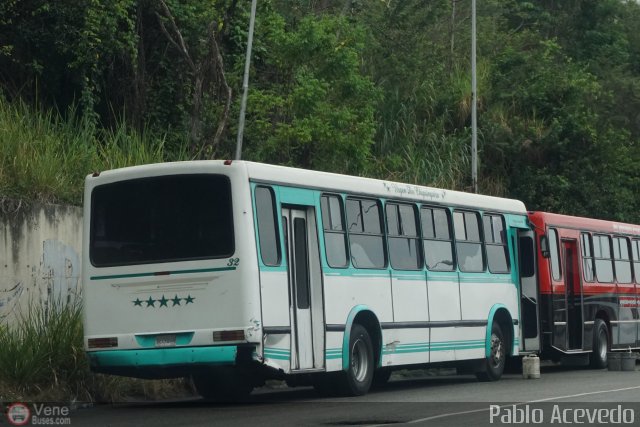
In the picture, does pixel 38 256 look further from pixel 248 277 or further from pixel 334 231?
pixel 248 277

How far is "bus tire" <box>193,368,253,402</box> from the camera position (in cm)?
1703

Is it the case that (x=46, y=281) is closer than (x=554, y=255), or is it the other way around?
(x=46, y=281)

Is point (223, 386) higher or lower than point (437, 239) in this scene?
lower

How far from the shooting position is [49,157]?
1977cm

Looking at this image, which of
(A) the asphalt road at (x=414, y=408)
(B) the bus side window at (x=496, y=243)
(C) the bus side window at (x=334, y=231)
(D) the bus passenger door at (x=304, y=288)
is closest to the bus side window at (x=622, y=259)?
(B) the bus side window at (x=496, y=243)

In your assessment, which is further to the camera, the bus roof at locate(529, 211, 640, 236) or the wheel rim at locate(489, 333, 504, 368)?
the bus roof at locate(529, 211, 640, 236)

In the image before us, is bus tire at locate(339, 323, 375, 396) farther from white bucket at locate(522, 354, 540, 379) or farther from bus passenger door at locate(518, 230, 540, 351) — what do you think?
bus passenger door at locate(518, 230, 540, 351)

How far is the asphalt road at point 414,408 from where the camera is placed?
1318 centimetres

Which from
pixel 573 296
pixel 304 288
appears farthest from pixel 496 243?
pixel 304 288

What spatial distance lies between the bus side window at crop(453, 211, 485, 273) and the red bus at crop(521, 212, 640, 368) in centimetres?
221

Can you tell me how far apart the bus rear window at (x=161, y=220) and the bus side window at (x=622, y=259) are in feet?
44.3

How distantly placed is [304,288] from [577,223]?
33.3ft

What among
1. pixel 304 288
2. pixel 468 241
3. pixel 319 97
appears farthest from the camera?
pixel 319 97

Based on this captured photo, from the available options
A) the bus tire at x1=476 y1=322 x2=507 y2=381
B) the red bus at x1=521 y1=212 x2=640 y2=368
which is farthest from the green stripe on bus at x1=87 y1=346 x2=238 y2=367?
the red bus at x1=521 y1=212 x2=640 y2=368
